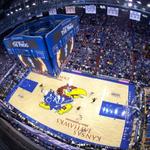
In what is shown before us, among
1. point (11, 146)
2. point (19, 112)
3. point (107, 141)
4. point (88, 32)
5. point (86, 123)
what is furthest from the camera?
point (88, 32)

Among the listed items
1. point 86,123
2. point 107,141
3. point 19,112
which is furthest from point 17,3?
point 107,141

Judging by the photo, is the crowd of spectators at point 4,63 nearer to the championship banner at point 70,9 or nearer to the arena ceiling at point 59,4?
the arena ceiling at point 59,4

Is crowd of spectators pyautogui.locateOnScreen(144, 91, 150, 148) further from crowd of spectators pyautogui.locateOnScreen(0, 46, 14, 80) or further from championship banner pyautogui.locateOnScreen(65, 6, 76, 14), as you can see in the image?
crowd of spectators pyautogui.locateOnScreen(0, 46, 14, 80)

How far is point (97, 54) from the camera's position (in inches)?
1282

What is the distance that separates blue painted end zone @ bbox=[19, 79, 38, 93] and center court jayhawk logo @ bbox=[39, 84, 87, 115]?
213 centimetres

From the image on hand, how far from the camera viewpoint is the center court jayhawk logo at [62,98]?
28.2 metres

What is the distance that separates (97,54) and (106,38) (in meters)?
2.27

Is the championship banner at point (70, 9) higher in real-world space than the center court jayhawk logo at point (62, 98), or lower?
higher

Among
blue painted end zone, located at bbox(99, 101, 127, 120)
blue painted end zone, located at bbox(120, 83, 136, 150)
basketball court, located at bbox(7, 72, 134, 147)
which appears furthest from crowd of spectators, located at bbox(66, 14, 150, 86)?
blue painted end zone, located at bbox(99, 101, 127, 120)

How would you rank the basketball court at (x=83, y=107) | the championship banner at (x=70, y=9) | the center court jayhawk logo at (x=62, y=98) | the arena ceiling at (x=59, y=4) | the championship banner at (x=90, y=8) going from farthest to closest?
1. the championship banner at (x=70, y=9)
2. the championship banner at (x=90, y=8)
3. the center court jayhawk logo at (x=62, y=98)
4. the arena ceiling at (x=59, y=4)
5. the basketball court at (x=83, y=107)

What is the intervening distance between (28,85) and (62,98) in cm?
465

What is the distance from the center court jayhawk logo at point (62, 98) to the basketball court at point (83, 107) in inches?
5.6

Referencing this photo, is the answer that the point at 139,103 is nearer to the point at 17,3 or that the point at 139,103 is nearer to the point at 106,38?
the point at 106,38

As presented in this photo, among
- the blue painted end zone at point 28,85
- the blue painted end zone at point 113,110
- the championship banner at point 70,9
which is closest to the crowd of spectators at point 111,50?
the championship banner at point 70,9
